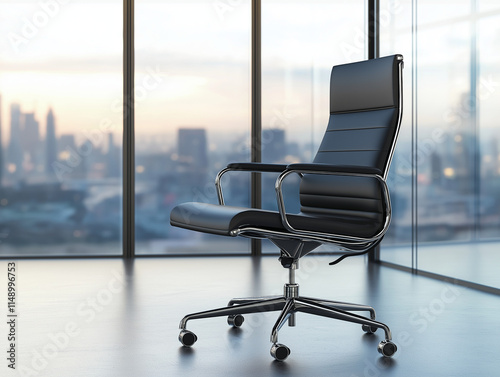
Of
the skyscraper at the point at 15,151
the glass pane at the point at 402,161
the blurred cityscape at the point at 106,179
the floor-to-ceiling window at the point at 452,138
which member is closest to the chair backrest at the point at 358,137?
the floor-to-ceiling window at the point at 452,138

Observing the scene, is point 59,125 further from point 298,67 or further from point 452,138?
point 452,138

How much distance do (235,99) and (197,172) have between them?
62 cm

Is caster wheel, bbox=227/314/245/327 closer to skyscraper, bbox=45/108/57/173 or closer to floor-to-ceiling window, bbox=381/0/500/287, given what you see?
floor-to-ceiling window, bbox=381/0/500/287

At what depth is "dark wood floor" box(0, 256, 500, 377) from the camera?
Answer: 7.91 ft

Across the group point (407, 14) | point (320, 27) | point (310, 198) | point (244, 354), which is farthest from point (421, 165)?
point (244, 354)

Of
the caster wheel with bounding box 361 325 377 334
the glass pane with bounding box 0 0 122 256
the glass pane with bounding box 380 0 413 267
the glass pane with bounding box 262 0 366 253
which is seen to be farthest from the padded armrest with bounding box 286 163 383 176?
the glass pane with bounding box 0 0 122 256

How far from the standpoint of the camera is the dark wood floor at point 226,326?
7.91ft

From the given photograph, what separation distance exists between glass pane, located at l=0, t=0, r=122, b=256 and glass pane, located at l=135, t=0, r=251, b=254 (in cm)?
23

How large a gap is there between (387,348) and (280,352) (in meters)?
0.39

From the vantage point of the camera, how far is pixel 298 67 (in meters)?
5.43

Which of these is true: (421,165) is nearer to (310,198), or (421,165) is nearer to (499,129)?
(499,129)

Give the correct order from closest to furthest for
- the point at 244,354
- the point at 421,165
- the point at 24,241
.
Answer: the point at 244,354, the point at 421,165, the point at 24,241

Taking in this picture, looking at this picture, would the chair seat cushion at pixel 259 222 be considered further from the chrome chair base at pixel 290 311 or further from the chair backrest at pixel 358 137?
the chrome chair base at pixel 290 311

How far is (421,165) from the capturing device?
15.0 feet
